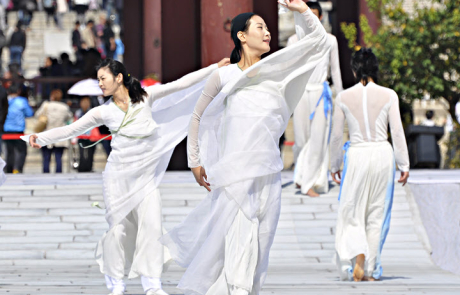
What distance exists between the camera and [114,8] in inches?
1157

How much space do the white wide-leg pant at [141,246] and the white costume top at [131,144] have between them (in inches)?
3.3

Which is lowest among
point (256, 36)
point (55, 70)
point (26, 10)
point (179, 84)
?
point (55, 70)

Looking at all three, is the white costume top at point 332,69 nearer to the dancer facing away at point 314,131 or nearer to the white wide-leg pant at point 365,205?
the dancer facing away at point 314,131

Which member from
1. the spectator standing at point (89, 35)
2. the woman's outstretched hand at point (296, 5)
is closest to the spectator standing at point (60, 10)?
the spectator standing at point (89, 35)

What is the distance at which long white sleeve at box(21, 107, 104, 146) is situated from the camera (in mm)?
7770

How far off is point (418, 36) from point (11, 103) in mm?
8181

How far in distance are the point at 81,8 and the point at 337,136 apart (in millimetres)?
20061

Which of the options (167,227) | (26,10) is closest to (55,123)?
(167,227)

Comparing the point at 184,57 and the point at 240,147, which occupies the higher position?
the point at 240,147

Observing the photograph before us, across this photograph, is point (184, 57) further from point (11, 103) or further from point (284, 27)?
point (284, 27)

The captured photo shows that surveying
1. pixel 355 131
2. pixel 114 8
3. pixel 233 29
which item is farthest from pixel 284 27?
pixel 233 29

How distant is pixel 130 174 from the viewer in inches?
316

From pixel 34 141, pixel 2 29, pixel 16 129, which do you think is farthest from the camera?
pixel 2 29

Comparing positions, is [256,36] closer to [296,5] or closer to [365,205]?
[296,5]
